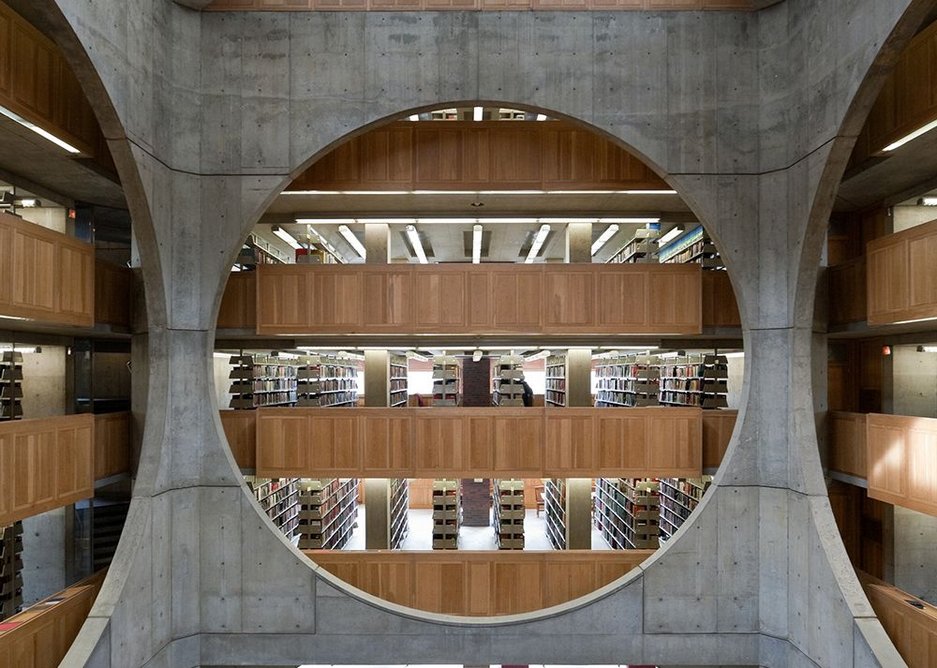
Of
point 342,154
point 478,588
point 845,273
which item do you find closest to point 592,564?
point 478,588

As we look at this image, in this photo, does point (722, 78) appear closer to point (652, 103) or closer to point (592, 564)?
point (652, 103)

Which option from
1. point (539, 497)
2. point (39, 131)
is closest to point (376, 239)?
point (39, 131)

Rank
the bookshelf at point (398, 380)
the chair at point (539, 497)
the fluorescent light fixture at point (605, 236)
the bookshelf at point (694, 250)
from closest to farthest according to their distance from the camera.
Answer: the bookshelf at point (694, 250), the fluorescent light fixture at point (605, 236), the bookshelf at point (398, 380), the chair at point (539, 497)

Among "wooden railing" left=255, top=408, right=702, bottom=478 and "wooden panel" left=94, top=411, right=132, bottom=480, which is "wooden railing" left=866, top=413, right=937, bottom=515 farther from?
"wooden panel" left=94, top=411, right=132, bottom=480

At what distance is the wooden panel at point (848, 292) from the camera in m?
6.71

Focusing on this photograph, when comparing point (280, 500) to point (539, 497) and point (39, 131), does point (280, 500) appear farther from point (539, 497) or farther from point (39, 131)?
point (39, 131)

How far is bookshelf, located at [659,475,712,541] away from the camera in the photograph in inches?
395

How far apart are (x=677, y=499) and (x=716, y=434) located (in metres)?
3.60

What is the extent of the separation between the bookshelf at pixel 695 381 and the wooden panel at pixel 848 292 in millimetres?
2148

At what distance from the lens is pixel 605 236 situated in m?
10.4

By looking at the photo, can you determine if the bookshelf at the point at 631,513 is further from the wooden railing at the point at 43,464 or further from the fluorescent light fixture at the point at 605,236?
the wooden railing at the point at 43,464

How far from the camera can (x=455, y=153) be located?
7.64m

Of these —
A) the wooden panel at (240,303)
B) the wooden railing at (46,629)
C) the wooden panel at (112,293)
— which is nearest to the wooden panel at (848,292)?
the wooden panel at (240,303)

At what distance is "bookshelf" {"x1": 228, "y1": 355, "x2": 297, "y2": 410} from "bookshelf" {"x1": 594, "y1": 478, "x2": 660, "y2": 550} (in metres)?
6.82
